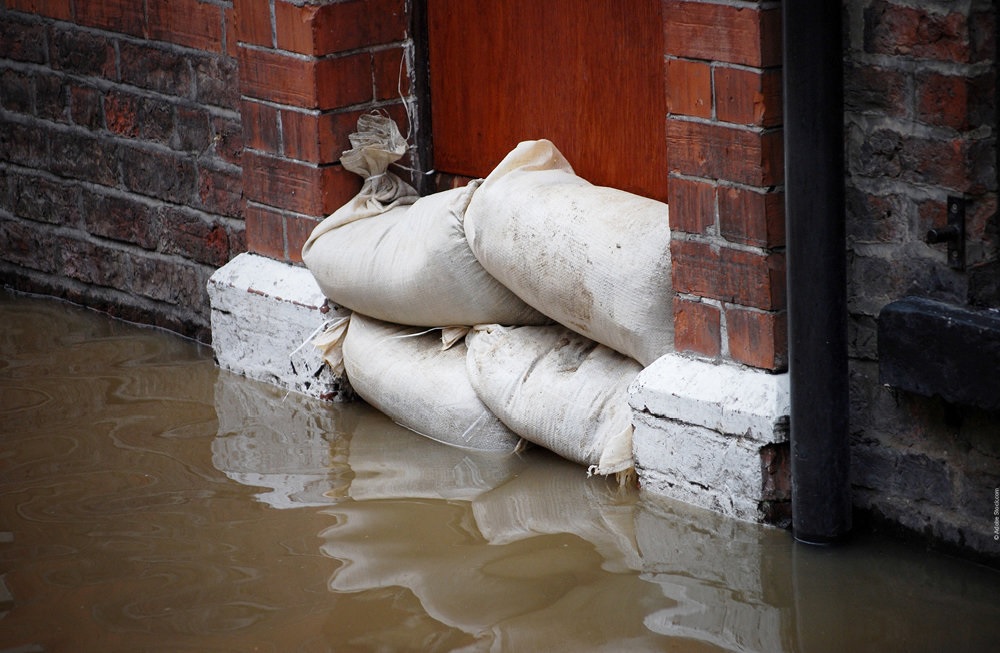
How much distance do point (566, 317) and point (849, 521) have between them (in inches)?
29.1

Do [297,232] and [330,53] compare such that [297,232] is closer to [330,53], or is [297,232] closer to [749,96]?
[330,53]

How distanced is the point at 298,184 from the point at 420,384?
67 cm

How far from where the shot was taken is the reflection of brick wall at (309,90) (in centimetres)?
346

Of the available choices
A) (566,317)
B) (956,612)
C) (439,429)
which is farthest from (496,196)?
(956,612)

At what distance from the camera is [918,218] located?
2.48 meters

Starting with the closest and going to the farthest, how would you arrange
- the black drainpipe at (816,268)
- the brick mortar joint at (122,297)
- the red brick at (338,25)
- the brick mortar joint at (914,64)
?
the brick mortar joint at (914,64), the black drainpipe at (816,268), the red brick at (338,25), the brick mortar joint at (122,297)

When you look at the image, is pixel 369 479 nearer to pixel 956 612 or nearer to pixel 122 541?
pixel 122 541

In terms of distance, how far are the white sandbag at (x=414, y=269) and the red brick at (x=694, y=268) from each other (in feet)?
1.66

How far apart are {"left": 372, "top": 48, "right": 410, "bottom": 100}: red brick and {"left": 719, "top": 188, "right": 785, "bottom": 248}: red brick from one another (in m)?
1.19

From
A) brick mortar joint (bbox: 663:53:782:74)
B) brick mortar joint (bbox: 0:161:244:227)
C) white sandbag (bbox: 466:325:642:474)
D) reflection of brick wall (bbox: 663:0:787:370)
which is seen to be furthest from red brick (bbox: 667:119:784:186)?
brick mortar joint (bbox: 0:161:244:227)

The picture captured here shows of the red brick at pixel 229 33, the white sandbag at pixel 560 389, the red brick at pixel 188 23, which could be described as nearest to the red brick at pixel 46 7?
the red brick at pixel 188 23

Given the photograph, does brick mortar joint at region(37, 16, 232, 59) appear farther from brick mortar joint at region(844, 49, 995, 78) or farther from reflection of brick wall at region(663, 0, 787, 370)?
brick mortar joint at region(844, 49, 995, 78)

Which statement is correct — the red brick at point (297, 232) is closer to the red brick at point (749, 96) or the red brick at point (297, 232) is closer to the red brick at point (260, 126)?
the red brick at point (260, 126)

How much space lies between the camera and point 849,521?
266 centimetres
